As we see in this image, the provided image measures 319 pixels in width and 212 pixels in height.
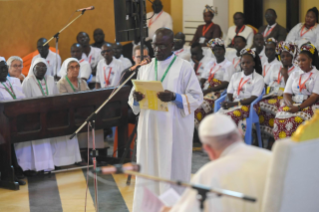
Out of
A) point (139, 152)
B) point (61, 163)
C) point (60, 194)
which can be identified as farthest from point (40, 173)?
point (139, 152)

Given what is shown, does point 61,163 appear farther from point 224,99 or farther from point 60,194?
point 224,99

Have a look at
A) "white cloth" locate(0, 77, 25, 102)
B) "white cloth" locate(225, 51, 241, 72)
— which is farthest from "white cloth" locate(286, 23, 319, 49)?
"white cloth" locate(0, 77, 25, 102)

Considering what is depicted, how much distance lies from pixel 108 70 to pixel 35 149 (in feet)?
9.09

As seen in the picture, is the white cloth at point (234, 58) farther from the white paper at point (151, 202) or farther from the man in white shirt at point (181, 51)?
the white paper at point (151, 202)

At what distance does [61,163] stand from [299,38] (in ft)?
15.2

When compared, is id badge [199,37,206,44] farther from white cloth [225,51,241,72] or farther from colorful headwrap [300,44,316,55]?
colorful headwrap [300,44,316,55]

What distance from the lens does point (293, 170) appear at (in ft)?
8.60

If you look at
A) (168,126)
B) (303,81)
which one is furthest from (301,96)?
(168,126)

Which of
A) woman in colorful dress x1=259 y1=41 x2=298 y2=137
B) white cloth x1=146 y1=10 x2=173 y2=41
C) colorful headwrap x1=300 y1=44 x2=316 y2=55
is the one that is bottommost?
woman in colorful dress x1=259 y1=41 x2=298 y2=137

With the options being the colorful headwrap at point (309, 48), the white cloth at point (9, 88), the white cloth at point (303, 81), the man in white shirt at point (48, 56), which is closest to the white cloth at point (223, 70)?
the white cloth at point (303, 81)

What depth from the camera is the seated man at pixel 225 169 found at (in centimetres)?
249

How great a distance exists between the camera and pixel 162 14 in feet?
38.7

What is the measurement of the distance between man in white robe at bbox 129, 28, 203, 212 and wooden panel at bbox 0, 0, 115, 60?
737cm

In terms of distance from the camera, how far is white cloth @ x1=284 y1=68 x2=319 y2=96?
6336 millimetres
